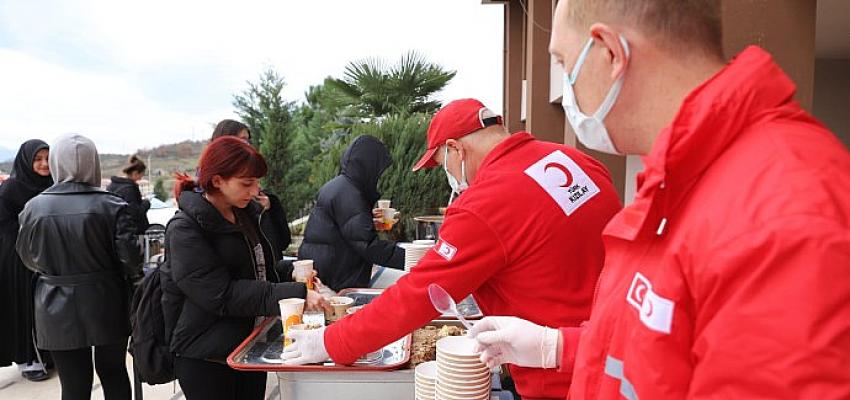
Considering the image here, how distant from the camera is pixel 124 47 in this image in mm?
9109

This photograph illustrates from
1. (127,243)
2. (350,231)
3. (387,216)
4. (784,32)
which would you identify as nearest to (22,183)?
(127,243)

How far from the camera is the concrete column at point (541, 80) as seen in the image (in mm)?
3926

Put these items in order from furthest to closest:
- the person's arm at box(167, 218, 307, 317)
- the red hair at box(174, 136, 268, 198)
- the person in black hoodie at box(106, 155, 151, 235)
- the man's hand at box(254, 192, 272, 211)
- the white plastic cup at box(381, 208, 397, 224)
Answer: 1. the person in black hoodie at box(106, 155, 151, 235)
2. the white plastic cup at box(381, 208, 397, 224)
3. the man's hand at box(254, 192, 272, 211)
4. the red hair at box(174, 136, 268, 198)
5. the person's arm at box(167, 218, 307, 317)

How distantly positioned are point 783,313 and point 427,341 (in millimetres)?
1489

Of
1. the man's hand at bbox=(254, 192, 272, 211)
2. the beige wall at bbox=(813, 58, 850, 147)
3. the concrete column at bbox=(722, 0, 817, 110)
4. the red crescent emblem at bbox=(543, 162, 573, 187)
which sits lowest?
the man's hand at bbox=(254, 192, 272, 211)

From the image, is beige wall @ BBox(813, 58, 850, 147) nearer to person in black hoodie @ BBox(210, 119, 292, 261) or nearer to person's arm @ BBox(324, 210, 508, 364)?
person in black hoodie @ BBox(210, 119, 292, 261)

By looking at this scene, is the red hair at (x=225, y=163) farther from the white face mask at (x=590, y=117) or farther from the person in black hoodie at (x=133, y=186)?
the person in black hoodie at (x=133, y=186)

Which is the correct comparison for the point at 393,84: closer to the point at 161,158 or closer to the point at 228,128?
the point at 161,158

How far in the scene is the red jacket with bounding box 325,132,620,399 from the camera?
149cm

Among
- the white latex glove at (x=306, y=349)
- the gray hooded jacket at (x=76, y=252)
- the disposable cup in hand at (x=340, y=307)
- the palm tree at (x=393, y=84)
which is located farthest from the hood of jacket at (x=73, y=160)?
the palm tree at (x=393, y=84)

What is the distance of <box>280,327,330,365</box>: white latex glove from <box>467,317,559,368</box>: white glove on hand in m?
0.49

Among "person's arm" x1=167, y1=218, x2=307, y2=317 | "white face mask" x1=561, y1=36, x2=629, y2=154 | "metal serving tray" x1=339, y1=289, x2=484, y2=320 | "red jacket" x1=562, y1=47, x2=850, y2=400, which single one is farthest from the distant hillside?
"red jacket" x1=562, y1=47, x2=850, y2=400

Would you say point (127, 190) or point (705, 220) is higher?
point (705, 220)

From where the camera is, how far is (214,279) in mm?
2037
